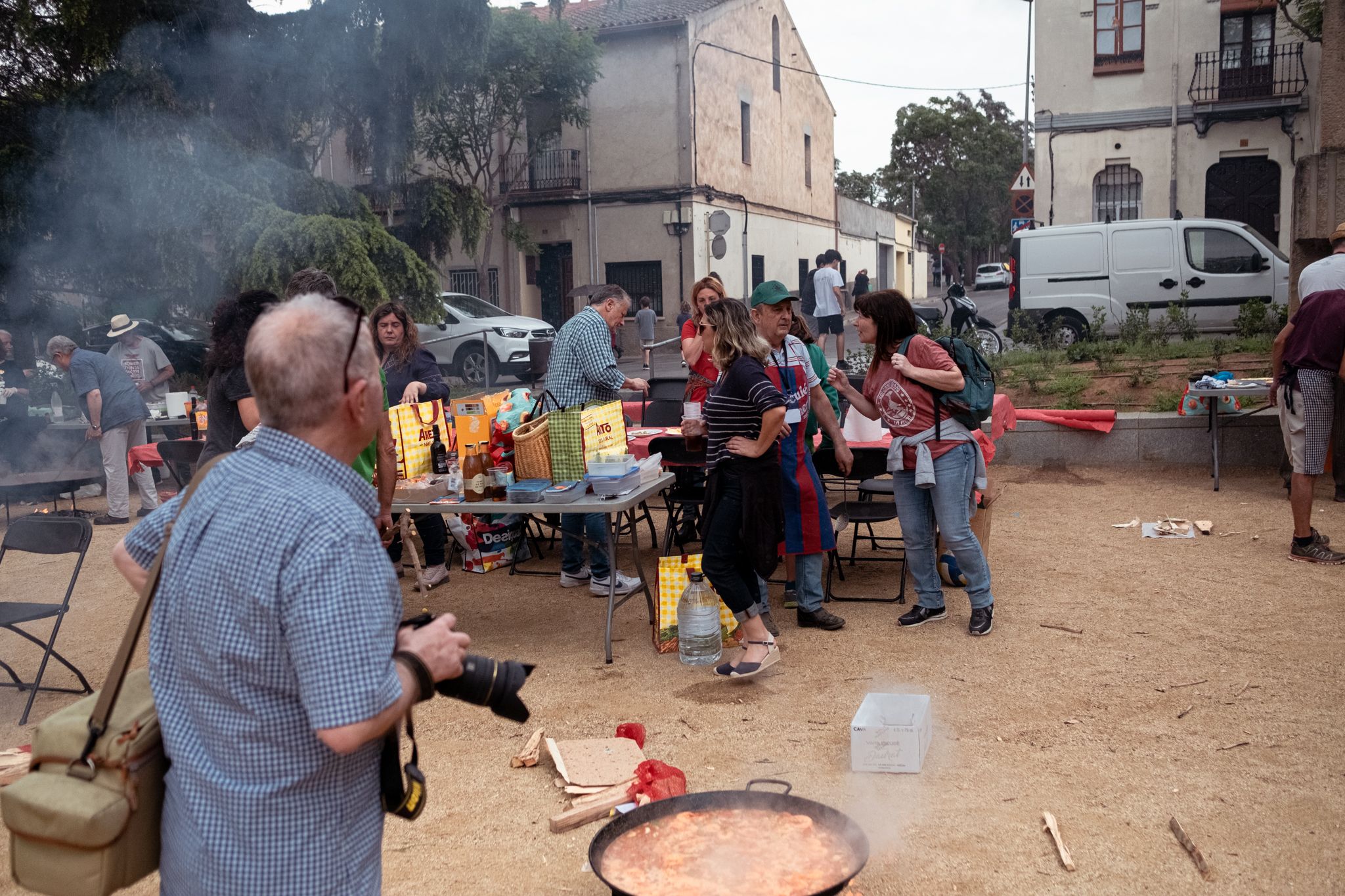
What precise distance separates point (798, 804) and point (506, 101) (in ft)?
75.2

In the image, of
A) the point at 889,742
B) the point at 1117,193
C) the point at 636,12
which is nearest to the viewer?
the point at 889,742

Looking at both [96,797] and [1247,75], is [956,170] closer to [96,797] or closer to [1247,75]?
[1247,75]

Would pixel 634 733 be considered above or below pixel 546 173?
below

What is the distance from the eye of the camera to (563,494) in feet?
17.1

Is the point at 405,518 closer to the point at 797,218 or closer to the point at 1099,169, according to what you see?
the point at 1099,169

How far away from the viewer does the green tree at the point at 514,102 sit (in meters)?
23.1

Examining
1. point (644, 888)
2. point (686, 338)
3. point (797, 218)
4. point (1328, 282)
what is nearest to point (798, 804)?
point (644, 888)

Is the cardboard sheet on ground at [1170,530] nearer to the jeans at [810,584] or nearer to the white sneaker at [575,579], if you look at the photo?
the jeans at [810,584]

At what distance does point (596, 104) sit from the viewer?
26.1m

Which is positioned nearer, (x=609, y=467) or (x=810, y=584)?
(x=609, y=467)

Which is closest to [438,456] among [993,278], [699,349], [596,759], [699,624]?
[699,349]

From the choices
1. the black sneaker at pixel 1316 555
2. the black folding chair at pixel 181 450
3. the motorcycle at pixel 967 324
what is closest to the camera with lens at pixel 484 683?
the black sneaker at pixel 1316 555

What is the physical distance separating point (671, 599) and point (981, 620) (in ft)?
4.95

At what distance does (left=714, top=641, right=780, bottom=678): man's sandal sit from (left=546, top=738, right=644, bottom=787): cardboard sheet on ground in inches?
33.4
